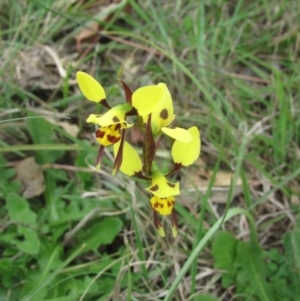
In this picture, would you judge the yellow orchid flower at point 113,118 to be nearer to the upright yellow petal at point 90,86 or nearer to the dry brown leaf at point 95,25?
the upright yellow petal at point 90,86

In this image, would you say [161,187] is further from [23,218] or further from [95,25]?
[95,25]

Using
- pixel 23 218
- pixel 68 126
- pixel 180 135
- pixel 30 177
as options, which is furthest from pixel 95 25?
pixel 180 135

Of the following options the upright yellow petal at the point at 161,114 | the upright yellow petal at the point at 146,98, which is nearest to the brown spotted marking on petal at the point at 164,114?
the upright yellow petal at the point at 161,114

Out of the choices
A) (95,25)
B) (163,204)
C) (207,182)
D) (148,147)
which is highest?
(148,147)

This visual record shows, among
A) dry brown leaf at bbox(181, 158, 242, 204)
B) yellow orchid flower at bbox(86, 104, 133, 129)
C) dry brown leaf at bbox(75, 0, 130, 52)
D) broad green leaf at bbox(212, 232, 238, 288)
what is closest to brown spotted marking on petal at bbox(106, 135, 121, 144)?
yellow orchid flower at bbox(86, 104, 133, 129)

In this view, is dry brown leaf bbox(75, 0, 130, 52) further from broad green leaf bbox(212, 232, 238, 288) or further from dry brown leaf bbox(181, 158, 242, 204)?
broad green leaf bbox(212, 232, 238, 288)

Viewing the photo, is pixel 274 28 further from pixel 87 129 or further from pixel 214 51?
pixel 87 129

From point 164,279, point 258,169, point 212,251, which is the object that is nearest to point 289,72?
point 258,169
